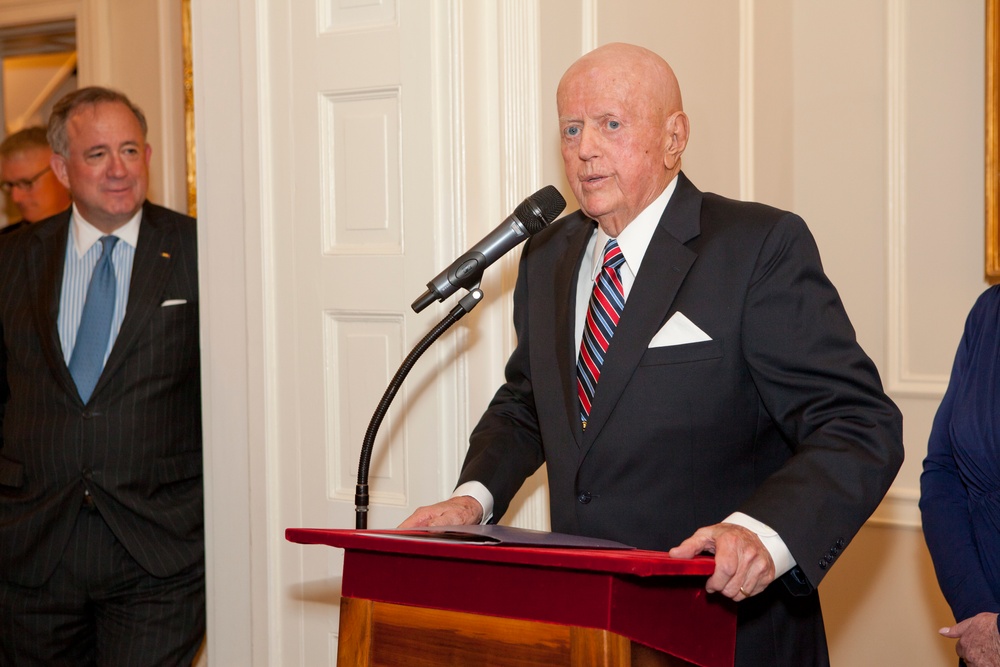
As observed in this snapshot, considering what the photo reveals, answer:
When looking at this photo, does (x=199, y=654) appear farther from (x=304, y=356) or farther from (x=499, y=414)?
(x=499, y=414)

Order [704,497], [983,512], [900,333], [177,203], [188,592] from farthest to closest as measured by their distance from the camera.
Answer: [177,203]
[900,333]
[188,592]
[983,512]
[704,497]

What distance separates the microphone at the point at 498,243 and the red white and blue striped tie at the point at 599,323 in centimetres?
19

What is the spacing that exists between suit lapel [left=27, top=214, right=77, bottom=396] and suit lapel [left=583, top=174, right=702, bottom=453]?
5.85 feet

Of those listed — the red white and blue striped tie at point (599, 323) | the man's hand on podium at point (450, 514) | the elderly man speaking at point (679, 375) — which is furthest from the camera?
the red white and blue striped tie at point (599, 323)

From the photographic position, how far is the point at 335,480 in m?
2.75

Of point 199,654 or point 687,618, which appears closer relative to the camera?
point 687,618

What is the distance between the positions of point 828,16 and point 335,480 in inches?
84.3

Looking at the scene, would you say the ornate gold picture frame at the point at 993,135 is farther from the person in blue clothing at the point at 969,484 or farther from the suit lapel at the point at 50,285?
the suit lapel at the point at 50,285

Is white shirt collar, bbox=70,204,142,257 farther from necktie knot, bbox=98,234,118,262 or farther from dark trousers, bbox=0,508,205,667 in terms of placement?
dark trousers, bbox=0,508,205,667

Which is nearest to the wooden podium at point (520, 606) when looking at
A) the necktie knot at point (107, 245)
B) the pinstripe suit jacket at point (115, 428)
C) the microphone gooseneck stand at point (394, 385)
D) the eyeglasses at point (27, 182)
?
the microphone gooseneck stand at point (394, 385)

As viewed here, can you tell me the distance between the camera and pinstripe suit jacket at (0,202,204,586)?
2.98 m

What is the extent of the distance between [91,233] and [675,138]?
6.38ft

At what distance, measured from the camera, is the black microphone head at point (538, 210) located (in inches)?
72.2

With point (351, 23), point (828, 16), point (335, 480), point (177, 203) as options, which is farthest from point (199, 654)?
point (828, 16)
